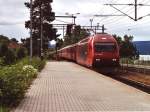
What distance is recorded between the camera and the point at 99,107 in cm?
1585

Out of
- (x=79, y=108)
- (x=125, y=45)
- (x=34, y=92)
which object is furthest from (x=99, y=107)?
(x=125, y=45)

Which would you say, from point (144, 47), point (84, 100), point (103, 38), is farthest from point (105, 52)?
point (144, 47)

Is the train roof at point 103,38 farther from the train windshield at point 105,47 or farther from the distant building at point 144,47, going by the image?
the distant building at point 144,47

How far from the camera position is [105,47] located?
43.1m

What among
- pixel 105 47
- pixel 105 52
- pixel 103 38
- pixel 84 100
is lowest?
pixel 84 100

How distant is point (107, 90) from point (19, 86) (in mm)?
5881

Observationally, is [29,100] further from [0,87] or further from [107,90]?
[107,90]

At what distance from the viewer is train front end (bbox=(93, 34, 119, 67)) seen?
42062mm

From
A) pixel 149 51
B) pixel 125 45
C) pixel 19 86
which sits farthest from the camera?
pixel 149 51

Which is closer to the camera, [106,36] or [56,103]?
[56,103]

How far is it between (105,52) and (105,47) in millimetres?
659

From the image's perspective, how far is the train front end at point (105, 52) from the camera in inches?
1656

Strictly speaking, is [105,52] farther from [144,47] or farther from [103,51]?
[144,47]

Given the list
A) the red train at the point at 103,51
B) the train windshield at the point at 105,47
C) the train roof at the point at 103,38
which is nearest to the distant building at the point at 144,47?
the train roof at the point at 103,38
